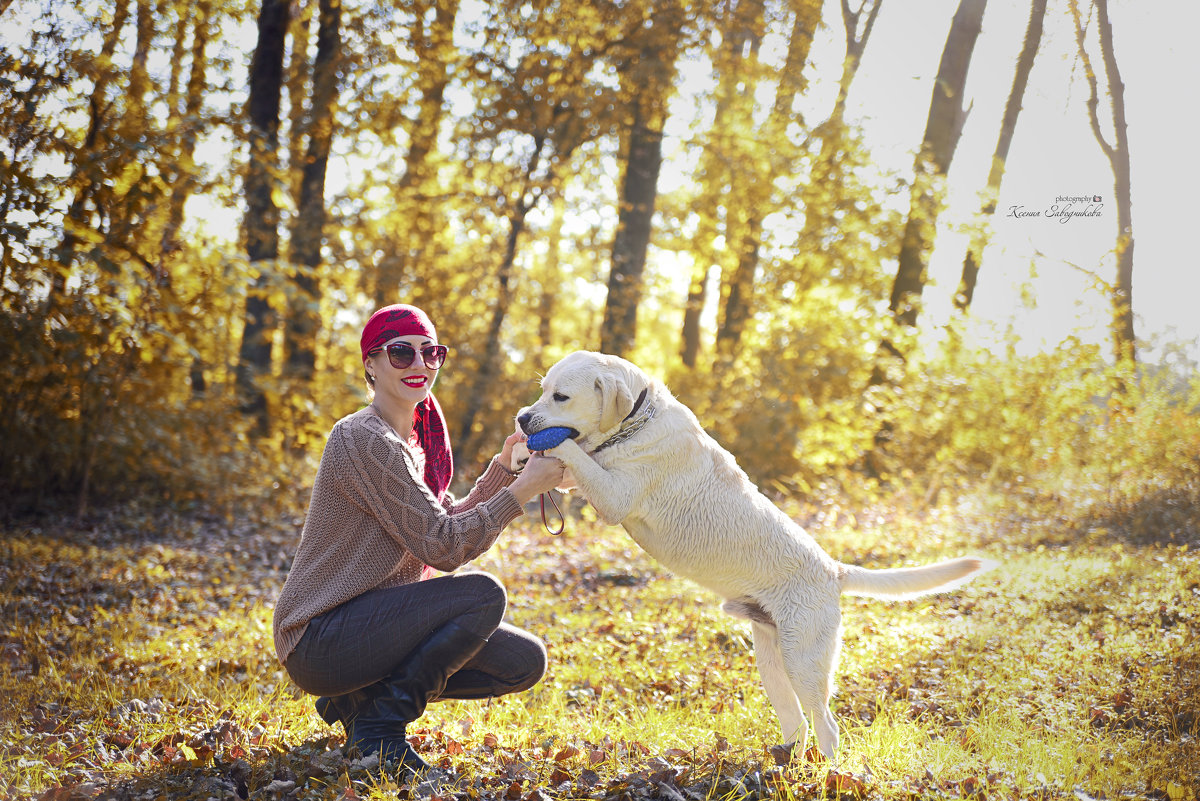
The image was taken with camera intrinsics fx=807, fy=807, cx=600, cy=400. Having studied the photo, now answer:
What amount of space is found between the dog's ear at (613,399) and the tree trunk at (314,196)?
8.53 m

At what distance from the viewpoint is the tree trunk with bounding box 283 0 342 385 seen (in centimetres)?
1182

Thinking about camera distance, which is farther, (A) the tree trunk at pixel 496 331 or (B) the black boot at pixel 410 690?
(A) the tree trunk at pixel 496 331

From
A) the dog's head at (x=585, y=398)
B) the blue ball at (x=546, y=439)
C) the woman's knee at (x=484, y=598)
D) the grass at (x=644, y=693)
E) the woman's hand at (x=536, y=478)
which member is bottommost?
the grass at (x=644, y=693)

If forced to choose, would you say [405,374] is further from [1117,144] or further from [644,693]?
[1117,144]

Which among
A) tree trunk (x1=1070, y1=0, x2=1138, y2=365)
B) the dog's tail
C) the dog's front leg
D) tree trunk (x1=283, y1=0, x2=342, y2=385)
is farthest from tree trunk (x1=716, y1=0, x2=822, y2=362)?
the dog's front leg

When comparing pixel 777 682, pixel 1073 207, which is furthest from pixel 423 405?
pixel 1073 207

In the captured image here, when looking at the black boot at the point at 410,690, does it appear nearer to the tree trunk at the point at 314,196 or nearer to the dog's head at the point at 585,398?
the dog's head at the point at 585,398

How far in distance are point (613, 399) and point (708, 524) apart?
698mm

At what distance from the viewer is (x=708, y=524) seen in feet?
11.7

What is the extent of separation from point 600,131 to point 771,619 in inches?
395

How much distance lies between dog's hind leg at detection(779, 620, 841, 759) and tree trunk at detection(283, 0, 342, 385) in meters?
9.06

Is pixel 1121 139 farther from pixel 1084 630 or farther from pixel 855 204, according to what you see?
pixel 855 204

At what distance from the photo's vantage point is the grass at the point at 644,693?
128 inches

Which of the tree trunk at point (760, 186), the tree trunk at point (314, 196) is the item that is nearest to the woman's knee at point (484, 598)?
the tree trunk at point (314, 196)
